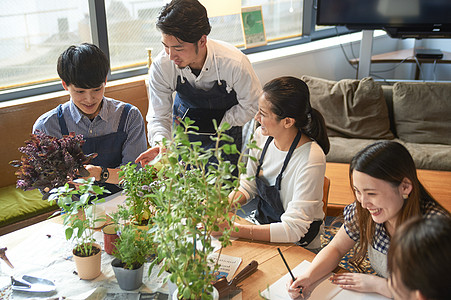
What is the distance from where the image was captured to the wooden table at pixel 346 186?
10.1ft

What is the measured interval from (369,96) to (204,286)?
10.9 ft

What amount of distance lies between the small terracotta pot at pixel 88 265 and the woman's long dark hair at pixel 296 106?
2.97 feet

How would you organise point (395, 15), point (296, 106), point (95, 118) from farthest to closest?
point (395, 15)
point (95, 118)
point (296, 106)

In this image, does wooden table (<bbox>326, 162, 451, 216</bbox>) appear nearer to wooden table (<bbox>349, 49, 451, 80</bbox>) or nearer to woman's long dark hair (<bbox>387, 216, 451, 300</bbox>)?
wooden table (<bbox>349, 49, 451, 80</bbox>)

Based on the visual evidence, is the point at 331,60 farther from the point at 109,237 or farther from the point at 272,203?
the point at 109,237

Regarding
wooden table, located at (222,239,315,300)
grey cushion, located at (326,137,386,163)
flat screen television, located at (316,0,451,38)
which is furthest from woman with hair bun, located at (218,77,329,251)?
flat screen television, located at (316,0,451,38)

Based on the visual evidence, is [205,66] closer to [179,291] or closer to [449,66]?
[179,291]

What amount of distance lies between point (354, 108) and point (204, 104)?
2024 mm

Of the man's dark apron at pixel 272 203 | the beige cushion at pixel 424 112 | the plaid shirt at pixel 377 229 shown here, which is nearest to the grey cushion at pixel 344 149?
the beige cushion at pixel 424 112

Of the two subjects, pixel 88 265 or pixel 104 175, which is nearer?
pixel 88 265

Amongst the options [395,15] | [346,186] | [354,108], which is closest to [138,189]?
[346,186]

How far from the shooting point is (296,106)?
191 centimetres

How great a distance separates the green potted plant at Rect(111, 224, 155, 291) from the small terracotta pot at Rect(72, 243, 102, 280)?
64 millimetres

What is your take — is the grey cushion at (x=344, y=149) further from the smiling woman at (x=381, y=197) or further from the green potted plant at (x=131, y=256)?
the green potted plant at (x=131, y=256)
